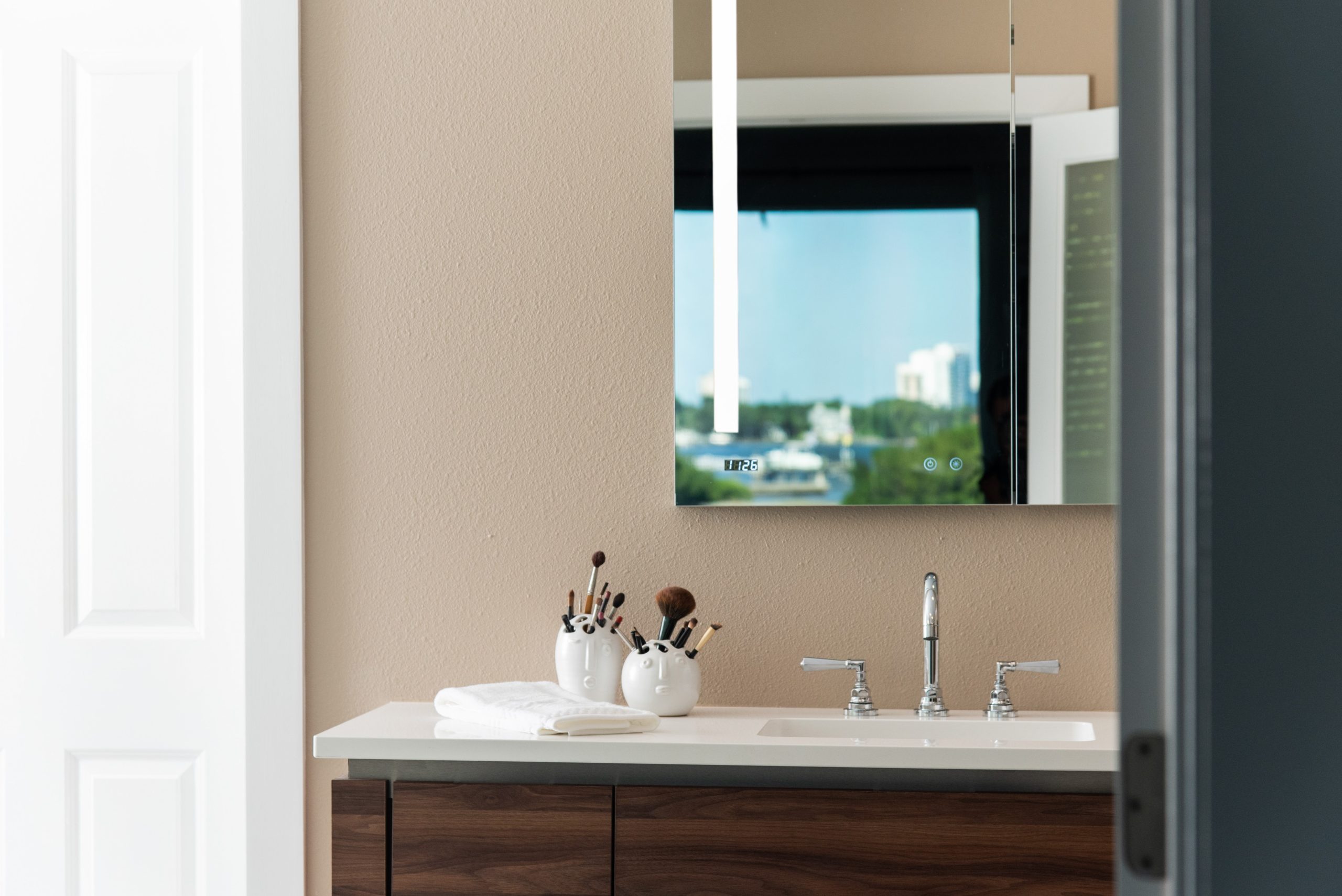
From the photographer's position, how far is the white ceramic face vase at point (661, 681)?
168cm

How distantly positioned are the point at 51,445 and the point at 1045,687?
177 cm

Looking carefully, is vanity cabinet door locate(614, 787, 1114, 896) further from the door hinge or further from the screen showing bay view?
the door hinge

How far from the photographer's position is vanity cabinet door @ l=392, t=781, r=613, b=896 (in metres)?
1.45

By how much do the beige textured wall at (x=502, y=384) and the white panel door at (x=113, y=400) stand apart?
179 millimetres

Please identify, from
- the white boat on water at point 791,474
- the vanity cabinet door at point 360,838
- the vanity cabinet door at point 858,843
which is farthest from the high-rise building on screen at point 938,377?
the vanity cabinet door at point 360,838

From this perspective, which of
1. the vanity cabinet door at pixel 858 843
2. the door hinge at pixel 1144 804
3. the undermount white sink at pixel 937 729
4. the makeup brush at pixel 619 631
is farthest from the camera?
the makeup brush at pixel 619 631

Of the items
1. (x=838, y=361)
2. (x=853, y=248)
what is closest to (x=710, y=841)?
(x=838, y=361)

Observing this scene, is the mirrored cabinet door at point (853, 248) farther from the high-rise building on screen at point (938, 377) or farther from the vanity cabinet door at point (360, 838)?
the vanity cabinet door at point (360, 838)

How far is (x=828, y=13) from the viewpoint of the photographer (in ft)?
6.09

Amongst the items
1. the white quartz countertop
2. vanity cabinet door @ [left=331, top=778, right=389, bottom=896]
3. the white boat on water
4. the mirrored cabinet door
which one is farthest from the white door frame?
the white boat on water

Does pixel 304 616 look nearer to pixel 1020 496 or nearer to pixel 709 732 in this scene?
pixel 709 732

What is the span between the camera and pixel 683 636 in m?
1.72

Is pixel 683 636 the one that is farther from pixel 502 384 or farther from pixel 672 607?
pixel 502 384

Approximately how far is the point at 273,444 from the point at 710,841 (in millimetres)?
1027
